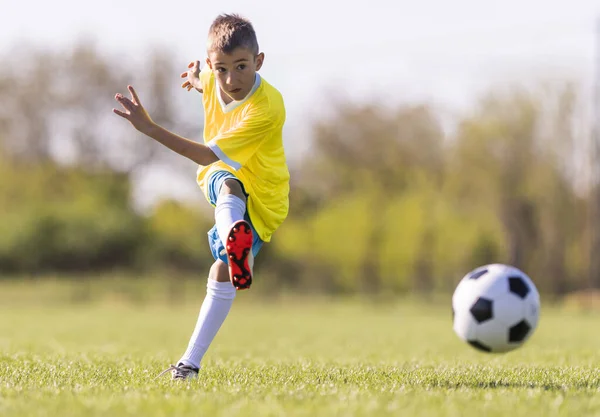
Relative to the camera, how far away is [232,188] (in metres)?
4.95

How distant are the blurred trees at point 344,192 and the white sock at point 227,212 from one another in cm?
2813

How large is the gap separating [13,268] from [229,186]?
30.9 metres

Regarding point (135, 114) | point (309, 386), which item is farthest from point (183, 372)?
point (135, 114)

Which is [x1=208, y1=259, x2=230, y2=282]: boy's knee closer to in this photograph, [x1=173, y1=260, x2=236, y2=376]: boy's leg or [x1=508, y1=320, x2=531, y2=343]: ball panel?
[x1=173, y1=260, x2=236, y2=376]: boy's leg

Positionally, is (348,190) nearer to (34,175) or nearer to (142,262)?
(142,262)

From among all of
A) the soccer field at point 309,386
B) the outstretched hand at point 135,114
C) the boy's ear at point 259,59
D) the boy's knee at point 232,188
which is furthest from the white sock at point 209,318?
the boy's ear at point 259,59

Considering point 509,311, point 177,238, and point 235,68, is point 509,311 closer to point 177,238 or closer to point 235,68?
point 235,68

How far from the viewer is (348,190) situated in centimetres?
3734

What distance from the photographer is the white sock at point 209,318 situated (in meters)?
4.91

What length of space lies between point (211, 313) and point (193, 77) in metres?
1.66

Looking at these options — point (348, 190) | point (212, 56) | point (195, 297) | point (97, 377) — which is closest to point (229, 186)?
point (212, 56)

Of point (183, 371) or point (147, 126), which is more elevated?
point (147, 126)

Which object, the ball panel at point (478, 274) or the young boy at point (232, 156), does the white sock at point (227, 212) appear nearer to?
the young boy at point (232, 156)

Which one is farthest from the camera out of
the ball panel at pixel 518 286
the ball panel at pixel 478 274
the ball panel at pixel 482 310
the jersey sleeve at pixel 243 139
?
the ball panel at pixel 478 274
